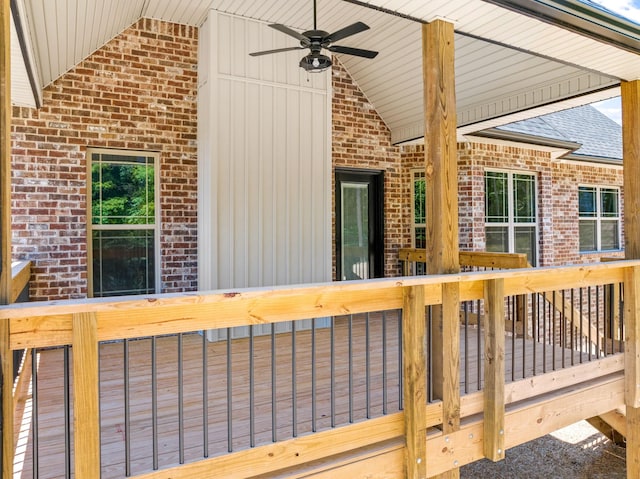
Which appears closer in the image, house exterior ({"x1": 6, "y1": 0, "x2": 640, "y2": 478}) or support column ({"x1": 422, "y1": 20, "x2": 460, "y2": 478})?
house exterior ({"x1": 6, "y1": 0, "x2": 640, "y2": 478})

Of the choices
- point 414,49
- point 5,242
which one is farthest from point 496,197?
point 5,242

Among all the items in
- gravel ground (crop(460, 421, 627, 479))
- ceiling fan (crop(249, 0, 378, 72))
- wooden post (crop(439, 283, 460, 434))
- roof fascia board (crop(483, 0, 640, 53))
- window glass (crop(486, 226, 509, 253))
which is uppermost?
ceiling fan (crop(249, 0, 378, 72))

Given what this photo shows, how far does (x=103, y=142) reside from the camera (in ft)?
17.1

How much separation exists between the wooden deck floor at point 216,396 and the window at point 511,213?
2.97 m

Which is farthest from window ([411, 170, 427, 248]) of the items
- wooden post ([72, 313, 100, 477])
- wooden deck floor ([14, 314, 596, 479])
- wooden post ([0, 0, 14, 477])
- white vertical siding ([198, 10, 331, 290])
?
wooden post ([0, 0, 14, 477])

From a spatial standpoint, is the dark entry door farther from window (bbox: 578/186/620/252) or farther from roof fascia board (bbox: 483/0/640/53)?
window (bbox: 578/186/620/252)

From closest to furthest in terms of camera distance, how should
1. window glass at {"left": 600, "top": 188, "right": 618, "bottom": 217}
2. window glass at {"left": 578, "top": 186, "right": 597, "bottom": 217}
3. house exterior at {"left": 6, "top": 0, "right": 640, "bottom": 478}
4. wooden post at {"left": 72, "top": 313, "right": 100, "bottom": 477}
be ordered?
wooden post at {"left": 72, "top": 313, "right": 100, "bottom": 477} < house exterior at {"left": 6, "top": 0, "right": 640, "bottom": 478} < window glass at {"left": 578, "top": 186, "right": 597, "bottom": 217} < window glass at {"left": 600, "top": 188, "right": 618, "bottom": 217}

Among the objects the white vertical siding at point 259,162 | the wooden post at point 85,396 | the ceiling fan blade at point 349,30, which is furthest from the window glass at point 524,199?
the wooden post at point 85,396

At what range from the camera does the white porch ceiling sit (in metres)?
3.33

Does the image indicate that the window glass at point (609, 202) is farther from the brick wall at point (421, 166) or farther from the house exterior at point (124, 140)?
the house exterior at point (124, 140)

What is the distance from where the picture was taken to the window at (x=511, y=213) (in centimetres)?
797

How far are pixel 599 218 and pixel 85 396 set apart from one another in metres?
10.7

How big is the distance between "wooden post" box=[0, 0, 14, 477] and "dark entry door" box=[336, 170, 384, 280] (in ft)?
16.9

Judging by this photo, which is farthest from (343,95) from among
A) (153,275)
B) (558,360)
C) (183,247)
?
(558,360)
